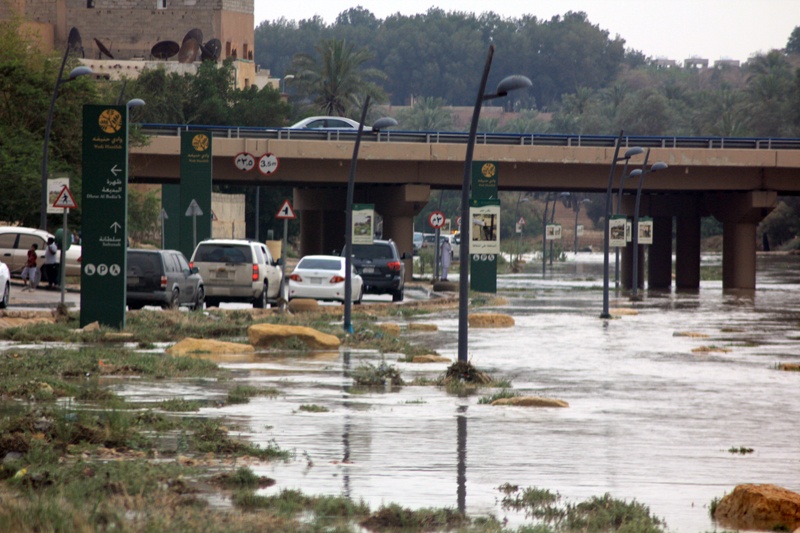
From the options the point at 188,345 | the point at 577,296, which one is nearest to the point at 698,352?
the point at 188,345

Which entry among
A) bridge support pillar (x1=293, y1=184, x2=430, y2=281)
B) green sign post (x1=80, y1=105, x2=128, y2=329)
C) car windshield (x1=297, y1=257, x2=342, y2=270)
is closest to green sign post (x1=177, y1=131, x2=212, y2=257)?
car windshield (x1=297, y1=257, x2=342, y2=270)

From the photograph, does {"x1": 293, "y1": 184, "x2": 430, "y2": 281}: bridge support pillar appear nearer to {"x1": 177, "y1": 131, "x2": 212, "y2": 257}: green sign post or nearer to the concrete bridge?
the concrete bridge

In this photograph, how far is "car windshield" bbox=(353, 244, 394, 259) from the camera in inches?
1699

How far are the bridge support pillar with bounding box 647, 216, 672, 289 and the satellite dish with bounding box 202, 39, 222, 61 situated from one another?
57.5m

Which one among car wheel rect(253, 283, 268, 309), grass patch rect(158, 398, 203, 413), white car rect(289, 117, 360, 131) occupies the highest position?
white car rect(289, 117, 360, 131)

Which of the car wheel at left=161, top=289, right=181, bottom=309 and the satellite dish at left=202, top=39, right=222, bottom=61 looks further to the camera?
the satellite dish at left=202, top=39, right=222, bottom=61

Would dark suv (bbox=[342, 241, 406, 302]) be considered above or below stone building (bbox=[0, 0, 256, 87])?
below

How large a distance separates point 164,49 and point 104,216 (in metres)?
96.3

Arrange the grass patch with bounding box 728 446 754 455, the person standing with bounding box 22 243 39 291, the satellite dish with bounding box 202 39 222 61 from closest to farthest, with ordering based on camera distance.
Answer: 1. the grass patch with bounding box 728 446 754 455
2. the person standing with bounding box 22 243 39 291
3. the satellite dish with bounding box 202 39 222 61

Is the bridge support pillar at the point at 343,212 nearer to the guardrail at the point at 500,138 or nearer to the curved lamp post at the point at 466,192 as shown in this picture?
the guardrail at the point at 500,138

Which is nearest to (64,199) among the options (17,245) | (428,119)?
(17,245)

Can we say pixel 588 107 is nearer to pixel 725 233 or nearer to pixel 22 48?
pixel 725 233

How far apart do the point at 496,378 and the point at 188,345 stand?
19.3 ft

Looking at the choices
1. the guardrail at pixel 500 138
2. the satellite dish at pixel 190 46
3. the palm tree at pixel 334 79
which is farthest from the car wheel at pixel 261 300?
the satellite dish at pixel 190 46
